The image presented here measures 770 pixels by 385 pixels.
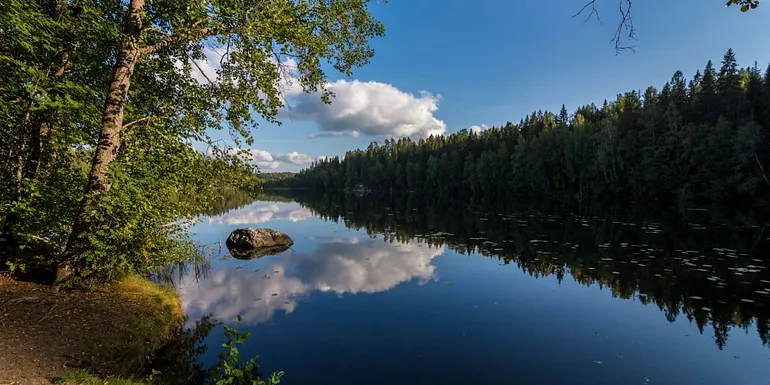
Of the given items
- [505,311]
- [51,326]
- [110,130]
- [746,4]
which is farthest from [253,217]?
[746,4]

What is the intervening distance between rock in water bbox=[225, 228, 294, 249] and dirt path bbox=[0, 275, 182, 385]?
1405cm

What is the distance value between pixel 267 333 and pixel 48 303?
209 inches

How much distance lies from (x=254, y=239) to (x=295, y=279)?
8995mm

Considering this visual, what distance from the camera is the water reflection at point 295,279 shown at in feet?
44.5

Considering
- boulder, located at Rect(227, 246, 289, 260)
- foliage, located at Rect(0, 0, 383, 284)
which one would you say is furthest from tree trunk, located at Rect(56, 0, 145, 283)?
boulder, located at Rect(227, 246, 289, 260)

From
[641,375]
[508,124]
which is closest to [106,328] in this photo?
[641,375]

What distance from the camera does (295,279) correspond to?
17.6m

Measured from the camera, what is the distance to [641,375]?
8562mm

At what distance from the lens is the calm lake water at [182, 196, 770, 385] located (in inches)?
353

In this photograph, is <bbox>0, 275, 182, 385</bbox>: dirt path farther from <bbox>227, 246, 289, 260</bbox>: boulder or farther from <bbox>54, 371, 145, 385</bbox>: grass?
<bbox>227, 246, 289, 260</bbox>: boulder

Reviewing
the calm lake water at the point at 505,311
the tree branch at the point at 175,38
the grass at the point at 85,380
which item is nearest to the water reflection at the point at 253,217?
the calm lake water at the point at 505,311

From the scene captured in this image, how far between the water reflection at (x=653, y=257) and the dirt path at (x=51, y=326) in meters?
15.4

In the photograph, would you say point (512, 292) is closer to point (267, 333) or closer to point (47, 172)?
point (267, 333)

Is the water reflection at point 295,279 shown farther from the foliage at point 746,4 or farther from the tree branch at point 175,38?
the foliage at point 746,4
